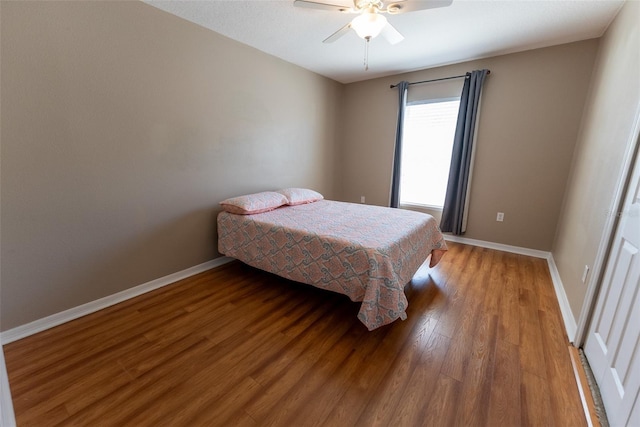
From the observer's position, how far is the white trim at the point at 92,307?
5.63ft

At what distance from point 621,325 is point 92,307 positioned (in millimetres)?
3288

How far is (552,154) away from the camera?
9.77ft

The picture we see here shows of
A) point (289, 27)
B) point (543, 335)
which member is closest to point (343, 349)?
point (543, 335)

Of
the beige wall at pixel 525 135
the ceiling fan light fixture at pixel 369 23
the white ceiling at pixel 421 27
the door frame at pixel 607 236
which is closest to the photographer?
the door frame at pixel 607 236

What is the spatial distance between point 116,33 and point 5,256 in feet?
5.53

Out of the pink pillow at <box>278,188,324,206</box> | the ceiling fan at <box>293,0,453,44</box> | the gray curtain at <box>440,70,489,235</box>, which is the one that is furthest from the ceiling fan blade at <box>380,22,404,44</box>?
the pink pillow at <box>278,188,324,206</box>

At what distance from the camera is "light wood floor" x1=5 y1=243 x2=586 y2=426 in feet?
4.14

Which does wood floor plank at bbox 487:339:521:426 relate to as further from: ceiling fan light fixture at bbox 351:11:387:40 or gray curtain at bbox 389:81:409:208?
gray curtain at bbox 389:81:409:208

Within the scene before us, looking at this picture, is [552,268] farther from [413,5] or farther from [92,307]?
[92,307]

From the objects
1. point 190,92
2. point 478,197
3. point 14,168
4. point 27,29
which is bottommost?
point 478,197

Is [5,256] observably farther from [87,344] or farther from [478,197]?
[478,197]

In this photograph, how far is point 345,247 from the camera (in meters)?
1.88

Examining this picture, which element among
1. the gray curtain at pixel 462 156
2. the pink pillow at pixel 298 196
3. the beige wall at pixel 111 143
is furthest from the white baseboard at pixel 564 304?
the beige wall at pixel 111 143

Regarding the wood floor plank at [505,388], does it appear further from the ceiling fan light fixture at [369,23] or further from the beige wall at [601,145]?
the ceiling fan light fixture at [369,23]
